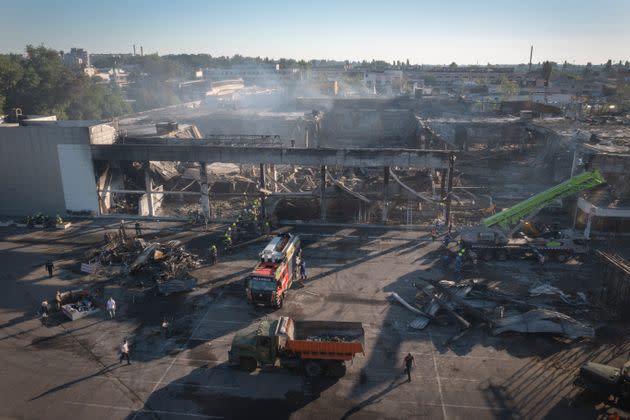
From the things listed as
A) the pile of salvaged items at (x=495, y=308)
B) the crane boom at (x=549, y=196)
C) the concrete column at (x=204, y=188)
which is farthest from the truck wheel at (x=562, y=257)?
the concrete column at (x=204, y=188)

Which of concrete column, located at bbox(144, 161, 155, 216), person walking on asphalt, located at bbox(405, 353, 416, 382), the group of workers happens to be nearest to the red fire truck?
person walking on asphalt, located at bbox(405, 353, 416, 382)

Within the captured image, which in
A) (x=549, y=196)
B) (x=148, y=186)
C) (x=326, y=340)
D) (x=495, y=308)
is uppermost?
A: (x=549, y=196)

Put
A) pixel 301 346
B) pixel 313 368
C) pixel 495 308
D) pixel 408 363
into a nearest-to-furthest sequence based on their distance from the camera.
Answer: pixel 301 346 < pixel 313 368 < pixel 408 363 < pixel 495 308

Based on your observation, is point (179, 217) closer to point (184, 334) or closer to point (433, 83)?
point (184, 334)

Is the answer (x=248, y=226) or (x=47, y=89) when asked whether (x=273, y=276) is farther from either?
(x=47, y=89)

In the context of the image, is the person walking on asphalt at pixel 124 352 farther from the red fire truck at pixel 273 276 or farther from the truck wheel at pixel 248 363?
the red fire truck at pixel 273 276

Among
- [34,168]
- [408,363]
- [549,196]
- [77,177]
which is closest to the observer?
[408,363]

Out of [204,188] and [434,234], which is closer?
[434,234]

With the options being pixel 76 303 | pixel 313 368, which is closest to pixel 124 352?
pixel 76 303
